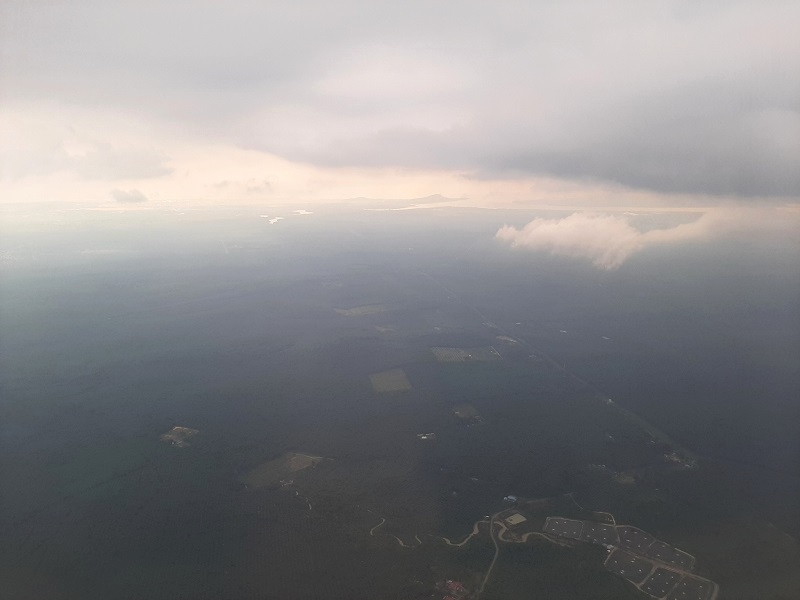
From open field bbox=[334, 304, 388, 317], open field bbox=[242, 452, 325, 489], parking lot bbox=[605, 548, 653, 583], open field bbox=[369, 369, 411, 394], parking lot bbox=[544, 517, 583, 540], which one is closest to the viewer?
parking lot bbox=[605, 548, 653, 583]

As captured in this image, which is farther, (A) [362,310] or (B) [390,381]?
(A) [362,310]

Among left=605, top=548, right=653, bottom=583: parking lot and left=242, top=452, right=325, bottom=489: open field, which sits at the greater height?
left=242, top=452, right=325, bottom=489: open field

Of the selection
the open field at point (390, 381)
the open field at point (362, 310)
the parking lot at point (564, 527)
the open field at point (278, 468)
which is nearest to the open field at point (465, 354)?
the open field at point (390, 381)

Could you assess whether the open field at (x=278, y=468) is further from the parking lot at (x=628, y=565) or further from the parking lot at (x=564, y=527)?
the parking lot at (x=628, y=565)

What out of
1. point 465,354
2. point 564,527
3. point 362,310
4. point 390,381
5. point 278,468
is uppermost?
point 278,468

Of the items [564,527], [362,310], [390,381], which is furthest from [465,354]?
[564,527]

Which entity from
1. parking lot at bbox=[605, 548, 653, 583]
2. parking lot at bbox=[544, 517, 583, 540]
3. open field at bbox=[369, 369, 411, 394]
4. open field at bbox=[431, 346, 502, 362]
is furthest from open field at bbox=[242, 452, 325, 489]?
open field at bbox=[431, 346, 502, 362]

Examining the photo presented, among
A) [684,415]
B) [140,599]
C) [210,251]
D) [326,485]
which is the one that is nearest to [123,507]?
[140,599]

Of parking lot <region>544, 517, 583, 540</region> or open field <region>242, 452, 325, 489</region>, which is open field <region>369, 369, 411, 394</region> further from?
parking lot <region>544, 517, 583, 540</region>

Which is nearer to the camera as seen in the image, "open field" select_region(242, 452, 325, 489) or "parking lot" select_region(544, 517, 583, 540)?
"parking lot" select_region(544, 517, 583, 540)

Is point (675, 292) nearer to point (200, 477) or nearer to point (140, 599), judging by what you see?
point (200, 477)

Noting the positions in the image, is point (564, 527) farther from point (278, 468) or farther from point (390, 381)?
point (390, 381)
